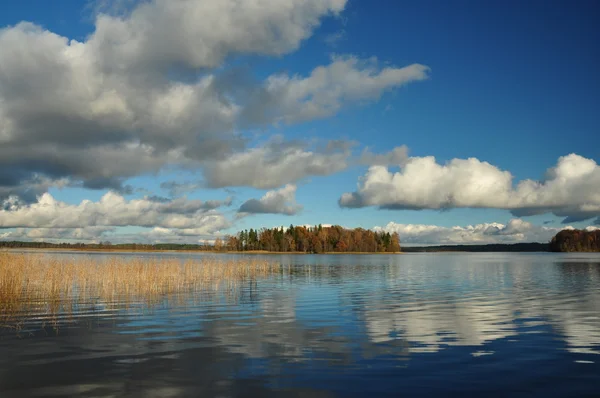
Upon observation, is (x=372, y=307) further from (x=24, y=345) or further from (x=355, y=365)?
(x=24, y=345)

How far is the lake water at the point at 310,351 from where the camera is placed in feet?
31.3

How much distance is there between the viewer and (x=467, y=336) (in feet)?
48.9

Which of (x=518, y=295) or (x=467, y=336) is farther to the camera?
(x=518, y=295)

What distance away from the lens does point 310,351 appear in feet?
41.9

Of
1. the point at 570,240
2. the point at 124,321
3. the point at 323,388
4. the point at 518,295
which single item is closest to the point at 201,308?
the point at 124,321

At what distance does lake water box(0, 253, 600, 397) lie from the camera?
31.3 feet

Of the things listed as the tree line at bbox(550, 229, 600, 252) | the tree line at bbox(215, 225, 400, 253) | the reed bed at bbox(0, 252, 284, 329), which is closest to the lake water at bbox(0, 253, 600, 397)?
the reed bed at bbox(0, 252, 284, 329)

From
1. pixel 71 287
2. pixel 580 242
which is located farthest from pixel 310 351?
pixel 580 242

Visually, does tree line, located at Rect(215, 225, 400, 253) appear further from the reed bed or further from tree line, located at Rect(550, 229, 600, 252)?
the reed bed

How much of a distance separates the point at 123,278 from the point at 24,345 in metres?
16.8

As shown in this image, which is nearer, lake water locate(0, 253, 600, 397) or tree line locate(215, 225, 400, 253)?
lake water locate(0, 253, 600, 397)

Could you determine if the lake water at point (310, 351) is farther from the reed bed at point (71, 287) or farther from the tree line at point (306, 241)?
the tree line at point (306, 241)

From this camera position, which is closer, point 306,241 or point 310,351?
point 310,351

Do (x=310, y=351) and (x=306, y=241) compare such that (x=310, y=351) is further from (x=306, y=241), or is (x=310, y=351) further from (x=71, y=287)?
(x=306, y=241)
